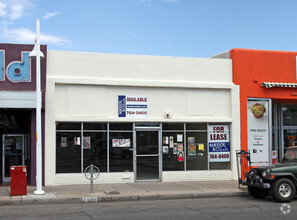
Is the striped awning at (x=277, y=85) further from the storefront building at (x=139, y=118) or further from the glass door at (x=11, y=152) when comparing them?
the glass door at (x=11, y=152)

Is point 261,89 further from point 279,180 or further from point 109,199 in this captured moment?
point 109,199

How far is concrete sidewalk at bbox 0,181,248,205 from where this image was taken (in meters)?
12.4

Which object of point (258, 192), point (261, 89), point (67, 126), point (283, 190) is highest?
point (261, 89)

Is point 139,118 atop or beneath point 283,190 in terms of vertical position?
atop

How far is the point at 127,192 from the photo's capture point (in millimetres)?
13703

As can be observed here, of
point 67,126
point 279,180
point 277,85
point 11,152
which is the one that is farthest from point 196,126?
point 11,152

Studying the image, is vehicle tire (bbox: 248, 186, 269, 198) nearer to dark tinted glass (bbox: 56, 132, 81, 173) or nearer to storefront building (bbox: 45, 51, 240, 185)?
storefront building (bbox: 45, 51, 240, 185)

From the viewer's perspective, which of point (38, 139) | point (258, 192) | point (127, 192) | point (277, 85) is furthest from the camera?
point (277, 85)

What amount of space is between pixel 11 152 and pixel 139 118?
5.57 meters

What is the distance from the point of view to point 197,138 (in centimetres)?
1741

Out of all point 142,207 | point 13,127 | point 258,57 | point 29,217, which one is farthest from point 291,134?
point 29,217

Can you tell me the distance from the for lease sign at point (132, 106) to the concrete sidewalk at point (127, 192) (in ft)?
9.11

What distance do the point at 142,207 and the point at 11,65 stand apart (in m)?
7.48

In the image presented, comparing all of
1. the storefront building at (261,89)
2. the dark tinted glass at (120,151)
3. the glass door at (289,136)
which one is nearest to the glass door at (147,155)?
the dark tinted glass at (120,151)
